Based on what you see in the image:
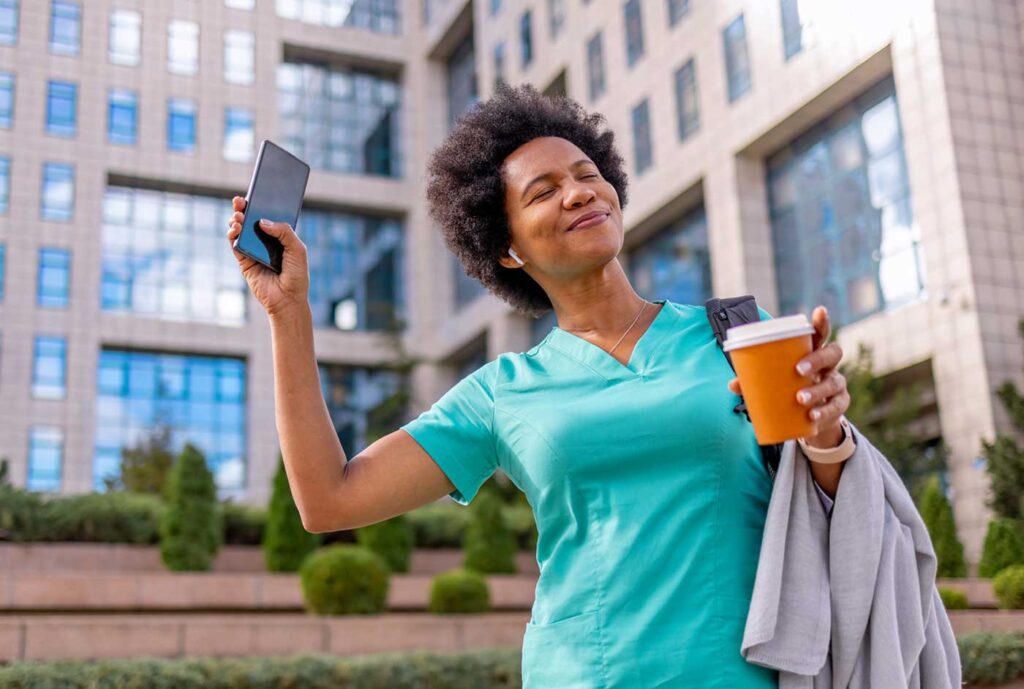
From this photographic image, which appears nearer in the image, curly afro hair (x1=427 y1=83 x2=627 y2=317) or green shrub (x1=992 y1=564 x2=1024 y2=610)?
curly afro hair (x1=427 y1=83 x2=627 y2=317)

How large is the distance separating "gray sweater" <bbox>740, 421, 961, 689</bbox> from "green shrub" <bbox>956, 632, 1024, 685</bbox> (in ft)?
21.6

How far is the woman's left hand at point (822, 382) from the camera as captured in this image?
1.67 meters

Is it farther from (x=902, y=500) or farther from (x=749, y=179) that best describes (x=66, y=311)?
(x=902, y=500)

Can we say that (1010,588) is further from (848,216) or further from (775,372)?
(775,372)

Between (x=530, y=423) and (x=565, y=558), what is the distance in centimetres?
22

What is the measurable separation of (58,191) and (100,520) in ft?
55.5

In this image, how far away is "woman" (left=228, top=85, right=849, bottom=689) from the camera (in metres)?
1.85

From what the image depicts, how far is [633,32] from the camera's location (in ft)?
78.5

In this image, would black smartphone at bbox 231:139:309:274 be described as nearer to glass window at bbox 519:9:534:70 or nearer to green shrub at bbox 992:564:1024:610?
green shrub at bbox 992:564:1024:610

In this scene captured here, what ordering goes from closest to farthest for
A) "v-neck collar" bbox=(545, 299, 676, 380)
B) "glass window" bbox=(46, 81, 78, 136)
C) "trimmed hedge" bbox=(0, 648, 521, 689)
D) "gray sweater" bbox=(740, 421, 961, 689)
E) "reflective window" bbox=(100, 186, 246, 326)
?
"gray sweater" bbox=(740, 421, 961, 689), "v-neck collar" bbox=(545, 299, 676, 380), "trimmed hedge" bbox=(0, 648, 521, 689), "glass window" bbox=(46, 81, 78, 136), "reflective window" bbox=(100, 186, 246, 326)

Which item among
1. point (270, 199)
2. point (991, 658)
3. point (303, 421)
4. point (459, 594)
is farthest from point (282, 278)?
point (459, 594)

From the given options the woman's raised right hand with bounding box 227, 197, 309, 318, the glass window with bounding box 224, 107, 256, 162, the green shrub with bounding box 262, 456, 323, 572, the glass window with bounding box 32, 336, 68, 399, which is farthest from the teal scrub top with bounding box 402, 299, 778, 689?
the glass window with bounding box 224, 107, 256, 162

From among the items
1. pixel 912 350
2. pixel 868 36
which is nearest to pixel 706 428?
pixel 912 350

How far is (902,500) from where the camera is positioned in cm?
187
